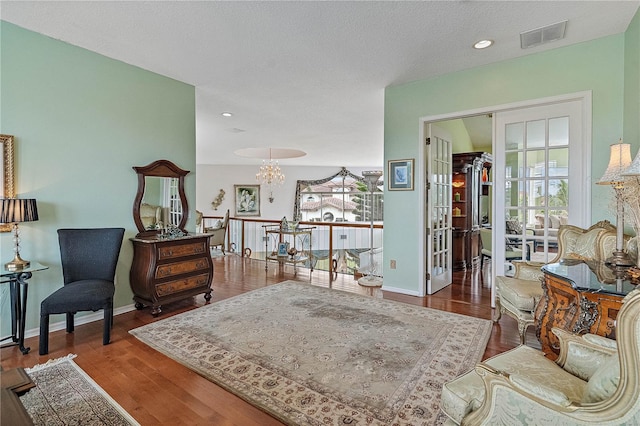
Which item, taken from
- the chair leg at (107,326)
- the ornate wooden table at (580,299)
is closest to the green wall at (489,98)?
the ornate wooden table at (580,299)

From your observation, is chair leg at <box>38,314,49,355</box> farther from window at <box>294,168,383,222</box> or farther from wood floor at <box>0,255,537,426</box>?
window at <box>294,168,383,222</box>

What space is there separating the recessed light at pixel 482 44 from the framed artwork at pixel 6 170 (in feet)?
14.0

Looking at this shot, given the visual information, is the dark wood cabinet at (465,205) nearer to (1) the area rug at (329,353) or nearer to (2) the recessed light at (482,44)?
(1) the area rug at (329,353)

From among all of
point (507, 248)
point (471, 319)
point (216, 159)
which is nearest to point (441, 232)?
point (507, 248)

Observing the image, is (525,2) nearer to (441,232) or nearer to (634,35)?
(634,35)

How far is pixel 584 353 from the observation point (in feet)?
4.33

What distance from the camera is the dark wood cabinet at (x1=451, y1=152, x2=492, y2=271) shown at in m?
5.48

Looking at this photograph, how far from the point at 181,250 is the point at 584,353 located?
11.3ft

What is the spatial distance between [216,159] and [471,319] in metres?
8.92

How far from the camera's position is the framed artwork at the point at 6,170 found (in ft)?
8.53

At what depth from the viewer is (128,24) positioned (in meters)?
2.64

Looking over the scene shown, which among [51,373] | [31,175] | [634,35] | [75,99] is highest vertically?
[634,35]

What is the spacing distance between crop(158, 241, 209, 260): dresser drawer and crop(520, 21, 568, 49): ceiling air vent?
12.9ft

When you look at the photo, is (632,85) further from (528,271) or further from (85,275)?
(85,275)
